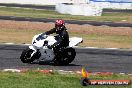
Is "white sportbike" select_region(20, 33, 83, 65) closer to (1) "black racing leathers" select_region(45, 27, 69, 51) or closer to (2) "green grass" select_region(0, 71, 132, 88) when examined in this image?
(1) "black racing leathers" select_region(45, 27, 69, 51)

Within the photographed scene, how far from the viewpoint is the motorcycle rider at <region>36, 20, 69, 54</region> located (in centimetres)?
1707

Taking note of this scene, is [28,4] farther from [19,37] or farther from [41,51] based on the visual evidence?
[41,51]

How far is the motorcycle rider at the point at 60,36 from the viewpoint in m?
17.1

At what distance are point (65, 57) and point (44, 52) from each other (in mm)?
887

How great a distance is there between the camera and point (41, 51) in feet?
57.1

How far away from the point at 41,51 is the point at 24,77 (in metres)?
4.56

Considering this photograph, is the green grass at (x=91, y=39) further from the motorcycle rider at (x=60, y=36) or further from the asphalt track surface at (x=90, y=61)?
the motorcycle rider at (x=60, y=36)

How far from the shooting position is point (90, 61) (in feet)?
63.3

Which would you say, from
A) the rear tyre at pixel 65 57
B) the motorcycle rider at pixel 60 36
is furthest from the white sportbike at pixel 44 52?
the motorcycle rider at pixel 60 36

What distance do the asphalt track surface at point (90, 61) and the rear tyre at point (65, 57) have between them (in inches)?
8.8


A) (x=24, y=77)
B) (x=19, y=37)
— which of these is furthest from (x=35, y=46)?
(x=19, y=37)

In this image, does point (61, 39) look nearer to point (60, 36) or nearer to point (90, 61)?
point (60, 36)

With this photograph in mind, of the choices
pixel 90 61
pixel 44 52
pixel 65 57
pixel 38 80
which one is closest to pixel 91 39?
pixel 90 61

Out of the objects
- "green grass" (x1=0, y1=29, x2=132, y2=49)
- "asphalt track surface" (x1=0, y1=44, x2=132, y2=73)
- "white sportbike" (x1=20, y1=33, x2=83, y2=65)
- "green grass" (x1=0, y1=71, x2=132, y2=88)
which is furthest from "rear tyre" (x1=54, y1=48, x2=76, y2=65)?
"green grass" (x1=0, y1=29, x2=132, y2=49)
